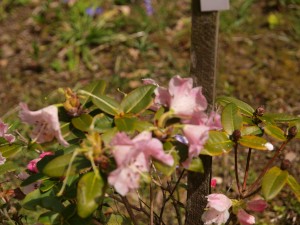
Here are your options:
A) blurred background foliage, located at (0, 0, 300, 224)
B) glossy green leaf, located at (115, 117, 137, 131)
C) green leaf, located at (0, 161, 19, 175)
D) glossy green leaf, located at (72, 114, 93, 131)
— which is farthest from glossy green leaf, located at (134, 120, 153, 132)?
blurred background foliage, located at (0, 0, 300, 224)

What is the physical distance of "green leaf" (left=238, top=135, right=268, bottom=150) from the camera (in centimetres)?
132

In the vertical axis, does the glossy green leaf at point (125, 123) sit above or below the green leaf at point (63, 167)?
above

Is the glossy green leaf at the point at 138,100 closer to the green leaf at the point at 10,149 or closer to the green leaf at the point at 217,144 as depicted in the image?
the green leaf at the point at 217,144

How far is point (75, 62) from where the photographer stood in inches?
146

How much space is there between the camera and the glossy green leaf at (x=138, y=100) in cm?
128

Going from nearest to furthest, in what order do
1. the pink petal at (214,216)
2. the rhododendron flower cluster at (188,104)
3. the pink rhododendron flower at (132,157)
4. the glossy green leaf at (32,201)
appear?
1. the pink rhododendron flower at (132,157)
2. the rhododendron flower cluster at (188,104)
3. the glossy green leaf at (32,201)
4. the pink petal at (214,216)

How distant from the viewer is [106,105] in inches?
49.7

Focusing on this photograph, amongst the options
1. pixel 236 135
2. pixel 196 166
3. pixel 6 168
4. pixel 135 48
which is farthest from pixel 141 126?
pixel 135 48

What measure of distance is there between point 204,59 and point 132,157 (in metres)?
0.46

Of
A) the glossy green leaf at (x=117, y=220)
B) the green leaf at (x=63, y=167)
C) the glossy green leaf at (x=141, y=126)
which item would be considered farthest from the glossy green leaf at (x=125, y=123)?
the glossy green leaf at (x=117, y=220)

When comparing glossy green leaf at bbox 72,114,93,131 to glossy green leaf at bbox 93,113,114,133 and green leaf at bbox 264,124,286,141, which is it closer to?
glossy green leaf at bbox 93,113,114,133

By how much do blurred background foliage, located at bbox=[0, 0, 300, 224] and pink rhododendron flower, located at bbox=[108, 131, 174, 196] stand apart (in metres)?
2.11

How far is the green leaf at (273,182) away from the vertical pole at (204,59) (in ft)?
0.60

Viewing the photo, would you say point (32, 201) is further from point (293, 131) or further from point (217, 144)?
point (293, 131)
